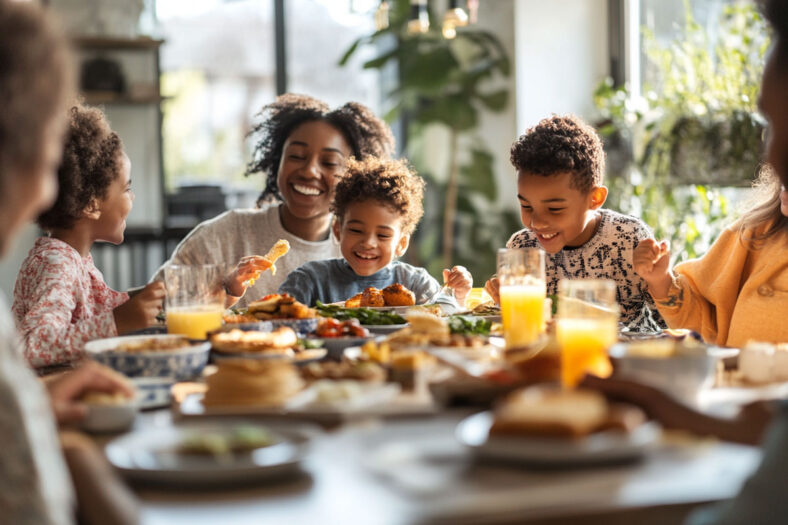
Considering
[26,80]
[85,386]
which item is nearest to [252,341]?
[85,386]

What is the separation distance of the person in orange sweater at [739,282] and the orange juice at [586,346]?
77cm

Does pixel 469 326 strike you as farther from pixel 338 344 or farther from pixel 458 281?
pixel 458 281

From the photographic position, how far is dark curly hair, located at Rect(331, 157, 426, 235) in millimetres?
2719

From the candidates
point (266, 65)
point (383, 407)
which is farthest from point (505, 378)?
point (266, 65)

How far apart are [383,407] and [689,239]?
9.04 feet

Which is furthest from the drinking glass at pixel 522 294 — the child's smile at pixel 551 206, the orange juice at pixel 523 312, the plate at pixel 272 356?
the child's smile at pixel 551 206

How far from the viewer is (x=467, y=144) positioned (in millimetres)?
5523

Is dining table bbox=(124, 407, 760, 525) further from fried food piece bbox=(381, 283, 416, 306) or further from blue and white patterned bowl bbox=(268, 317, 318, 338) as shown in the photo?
fried food piece bbox=(381, 283, 416, 306)

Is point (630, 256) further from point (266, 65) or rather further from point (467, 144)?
point (266, 65)

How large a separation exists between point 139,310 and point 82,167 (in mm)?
427

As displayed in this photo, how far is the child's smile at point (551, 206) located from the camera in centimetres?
247

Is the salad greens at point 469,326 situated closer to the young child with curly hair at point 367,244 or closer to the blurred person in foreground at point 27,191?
the young child with curly hair at point 367,244

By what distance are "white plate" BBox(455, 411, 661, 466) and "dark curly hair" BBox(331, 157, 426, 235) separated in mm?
1716

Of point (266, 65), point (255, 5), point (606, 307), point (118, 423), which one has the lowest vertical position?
point (118, 423)
